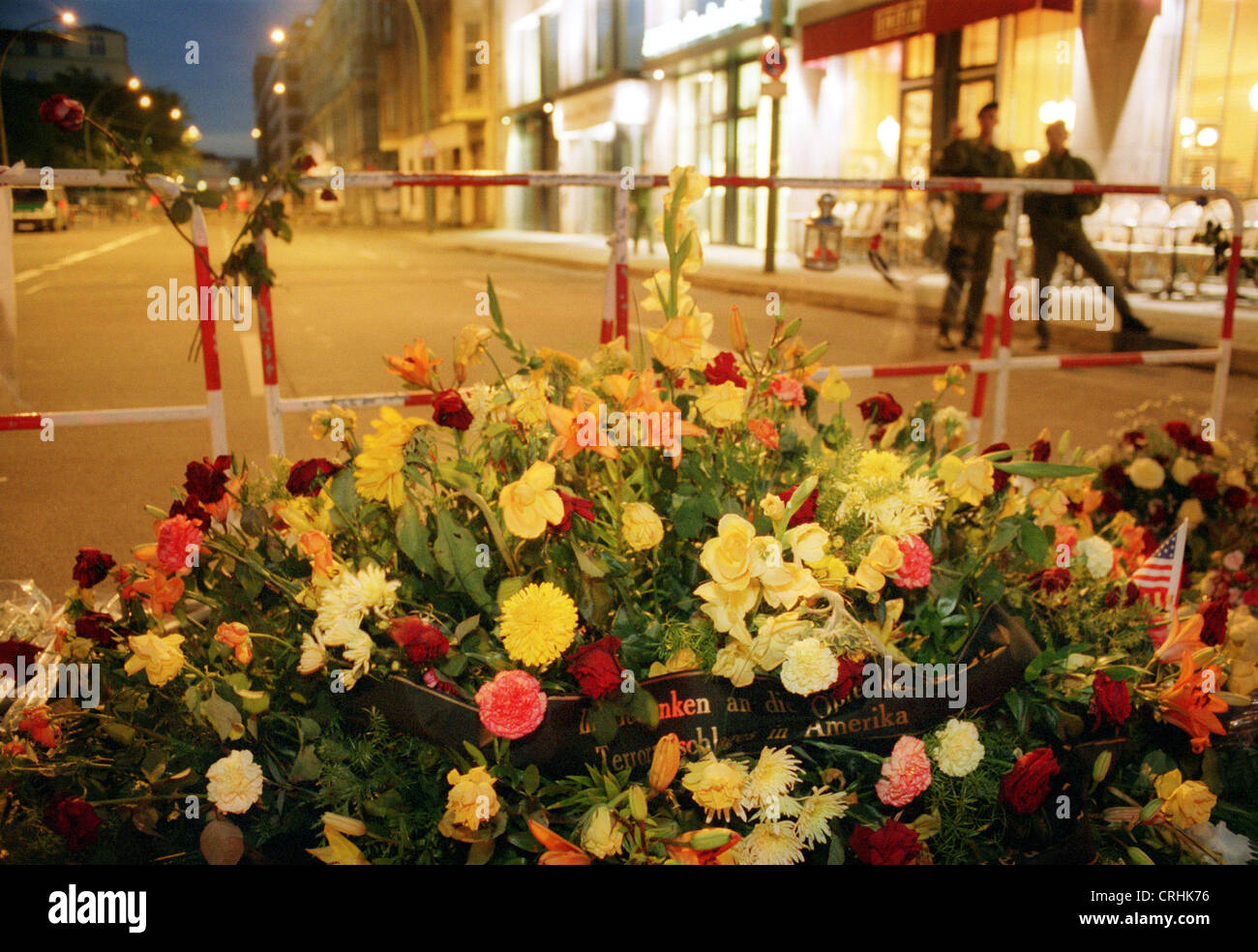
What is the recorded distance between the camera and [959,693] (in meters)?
1.86

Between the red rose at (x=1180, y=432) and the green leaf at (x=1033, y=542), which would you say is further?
the red rose at (x=1180, y=432)

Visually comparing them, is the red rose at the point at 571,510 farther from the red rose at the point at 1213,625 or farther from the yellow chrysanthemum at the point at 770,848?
the red rose at the point at 1213,625

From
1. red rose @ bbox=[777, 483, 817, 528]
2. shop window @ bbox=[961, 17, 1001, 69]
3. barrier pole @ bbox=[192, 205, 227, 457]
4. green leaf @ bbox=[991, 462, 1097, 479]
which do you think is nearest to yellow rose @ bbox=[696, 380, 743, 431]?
red rose @ bbox=[777, 483, 817, 528]

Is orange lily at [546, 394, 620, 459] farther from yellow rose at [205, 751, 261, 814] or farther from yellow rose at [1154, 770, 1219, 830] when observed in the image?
yellow rose at [1154, 770, 1219, 830]

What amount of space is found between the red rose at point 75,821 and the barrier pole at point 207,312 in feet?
4.94

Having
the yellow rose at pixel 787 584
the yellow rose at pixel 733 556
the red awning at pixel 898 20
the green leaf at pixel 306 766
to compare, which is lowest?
the green leaf at pixel 306 766

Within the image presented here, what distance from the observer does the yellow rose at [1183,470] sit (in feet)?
11.5

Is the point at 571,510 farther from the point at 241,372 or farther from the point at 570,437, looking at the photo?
the point at 241,372

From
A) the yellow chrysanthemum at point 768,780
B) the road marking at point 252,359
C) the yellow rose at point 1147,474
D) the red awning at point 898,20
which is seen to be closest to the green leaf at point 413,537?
the yellow chrysanthemum at point 768,780

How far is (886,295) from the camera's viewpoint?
1301 cm

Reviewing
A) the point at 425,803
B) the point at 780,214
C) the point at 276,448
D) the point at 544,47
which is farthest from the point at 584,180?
the point at 544,47

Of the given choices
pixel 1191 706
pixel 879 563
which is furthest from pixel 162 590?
pixel 1191 706

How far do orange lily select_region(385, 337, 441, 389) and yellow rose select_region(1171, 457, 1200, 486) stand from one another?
2.53m

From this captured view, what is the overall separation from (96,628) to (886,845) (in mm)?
1420
